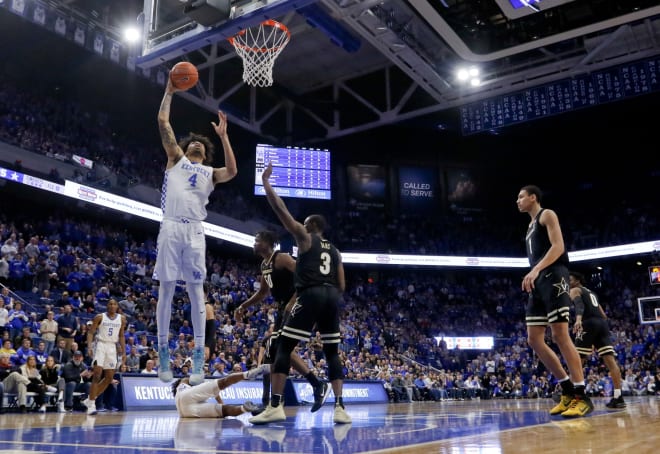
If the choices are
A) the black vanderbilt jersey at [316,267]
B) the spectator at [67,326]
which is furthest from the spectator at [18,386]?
the black vanderbilt jersey at [316,267]

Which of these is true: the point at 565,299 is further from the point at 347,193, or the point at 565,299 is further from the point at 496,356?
the point at 347,193

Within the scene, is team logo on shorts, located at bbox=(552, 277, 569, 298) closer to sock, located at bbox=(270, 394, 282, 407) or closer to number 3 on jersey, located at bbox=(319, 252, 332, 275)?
number 3 on jersey, located at bbox=(319, 252, 332, 275)

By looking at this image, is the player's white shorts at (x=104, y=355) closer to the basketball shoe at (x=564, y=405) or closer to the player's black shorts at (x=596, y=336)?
the basketball shoe at (x=564, y=405)

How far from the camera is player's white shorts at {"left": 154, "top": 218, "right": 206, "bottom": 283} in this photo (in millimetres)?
4758

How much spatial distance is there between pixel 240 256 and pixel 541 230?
851 inches

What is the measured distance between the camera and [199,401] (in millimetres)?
5645

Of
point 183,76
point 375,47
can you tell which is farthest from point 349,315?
point 183,76

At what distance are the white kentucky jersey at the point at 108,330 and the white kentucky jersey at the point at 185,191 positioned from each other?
395cm

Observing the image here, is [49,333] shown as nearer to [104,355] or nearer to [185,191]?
[104,355]

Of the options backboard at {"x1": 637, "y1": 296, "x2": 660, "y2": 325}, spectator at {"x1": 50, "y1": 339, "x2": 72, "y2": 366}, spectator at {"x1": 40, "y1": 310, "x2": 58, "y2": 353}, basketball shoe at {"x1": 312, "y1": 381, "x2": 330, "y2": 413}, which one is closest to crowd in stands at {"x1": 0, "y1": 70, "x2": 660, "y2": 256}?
backboard at {"x1": 637, "y1": 296, "x2": 660, "y2": 325}

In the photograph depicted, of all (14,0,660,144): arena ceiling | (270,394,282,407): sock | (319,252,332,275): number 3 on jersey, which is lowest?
(270,394,282,407): sock

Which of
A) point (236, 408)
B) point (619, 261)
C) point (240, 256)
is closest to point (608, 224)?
point (619, 261)

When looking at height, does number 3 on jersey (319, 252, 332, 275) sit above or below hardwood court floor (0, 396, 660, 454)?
above

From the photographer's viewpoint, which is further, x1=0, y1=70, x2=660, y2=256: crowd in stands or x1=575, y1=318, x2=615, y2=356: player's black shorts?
x1=0, y1=70, x2=660, y2=256: crowd in stands
